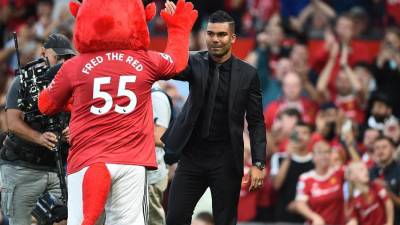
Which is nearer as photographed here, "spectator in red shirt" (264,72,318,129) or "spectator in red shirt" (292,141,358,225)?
"spectator in red shirt" (292,141,358,225)

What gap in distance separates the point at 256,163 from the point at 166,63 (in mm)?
1360

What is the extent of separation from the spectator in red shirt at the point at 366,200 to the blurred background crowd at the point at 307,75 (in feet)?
0.24

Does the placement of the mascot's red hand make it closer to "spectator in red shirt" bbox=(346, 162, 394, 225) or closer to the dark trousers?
the dark trousers

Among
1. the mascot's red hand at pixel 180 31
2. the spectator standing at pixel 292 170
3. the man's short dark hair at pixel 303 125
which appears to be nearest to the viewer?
the mascot's red hand at pixel 180 31

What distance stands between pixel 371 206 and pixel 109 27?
5162 millimetres

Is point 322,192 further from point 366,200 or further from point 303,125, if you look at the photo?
point 303,125

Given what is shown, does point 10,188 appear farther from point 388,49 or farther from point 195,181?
point 388,49

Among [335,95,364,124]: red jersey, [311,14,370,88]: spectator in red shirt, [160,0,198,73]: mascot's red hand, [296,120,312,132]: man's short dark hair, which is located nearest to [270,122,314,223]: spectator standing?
[296,120,312,132]: man's short dark hair

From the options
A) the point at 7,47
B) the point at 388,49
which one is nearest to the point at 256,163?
the point at 388,49

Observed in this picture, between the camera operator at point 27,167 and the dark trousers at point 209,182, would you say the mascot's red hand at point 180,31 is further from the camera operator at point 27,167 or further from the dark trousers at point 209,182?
the camera operator at point 27,167

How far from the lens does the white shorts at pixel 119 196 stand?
8891 millimetres

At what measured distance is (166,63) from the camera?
9094 millimetres

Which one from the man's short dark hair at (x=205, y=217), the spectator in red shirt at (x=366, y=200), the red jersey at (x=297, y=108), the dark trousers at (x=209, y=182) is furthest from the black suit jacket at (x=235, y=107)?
the red jersey at (x=297, y=108)

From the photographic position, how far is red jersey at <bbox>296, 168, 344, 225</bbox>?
1345cm
